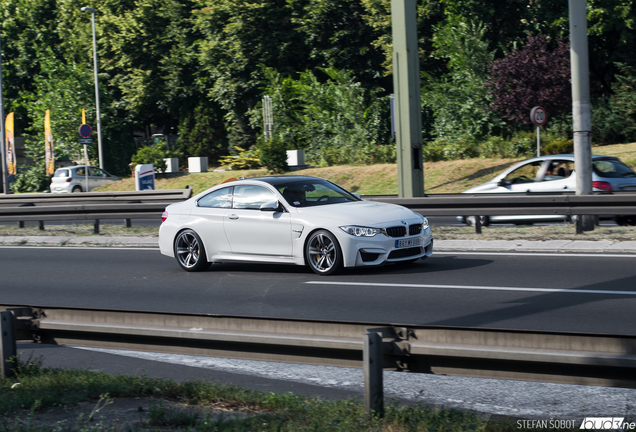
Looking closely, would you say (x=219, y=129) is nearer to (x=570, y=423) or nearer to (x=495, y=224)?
(x=495, y=224)

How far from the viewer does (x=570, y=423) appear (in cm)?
450

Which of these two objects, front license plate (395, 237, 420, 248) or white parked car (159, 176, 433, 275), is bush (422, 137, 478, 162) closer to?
white parked car (159, 176, 433, 275)

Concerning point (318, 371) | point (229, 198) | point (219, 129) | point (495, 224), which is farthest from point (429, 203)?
point (219, 129)

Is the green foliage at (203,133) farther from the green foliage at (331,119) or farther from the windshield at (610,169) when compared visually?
the windshield at (610,169)

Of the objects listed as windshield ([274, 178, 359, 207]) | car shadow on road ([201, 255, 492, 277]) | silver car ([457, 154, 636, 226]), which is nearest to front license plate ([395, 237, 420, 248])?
car shadow on road ([201, 255, 492, 277])

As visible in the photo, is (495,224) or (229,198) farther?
(495,224)

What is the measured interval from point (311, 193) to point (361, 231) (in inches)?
57.1

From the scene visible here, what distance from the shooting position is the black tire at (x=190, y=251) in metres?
12.0

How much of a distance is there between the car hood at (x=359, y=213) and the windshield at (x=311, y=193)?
10.0 inches

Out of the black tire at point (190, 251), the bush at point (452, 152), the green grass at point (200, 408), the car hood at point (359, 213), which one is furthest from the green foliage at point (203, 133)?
the green grass at point (200, 408)

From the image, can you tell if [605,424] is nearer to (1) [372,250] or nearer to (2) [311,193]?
(1) [372,250]

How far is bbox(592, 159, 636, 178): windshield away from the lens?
15.6 m

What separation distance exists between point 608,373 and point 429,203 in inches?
435

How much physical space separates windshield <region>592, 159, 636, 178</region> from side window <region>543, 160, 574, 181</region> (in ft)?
1.73
